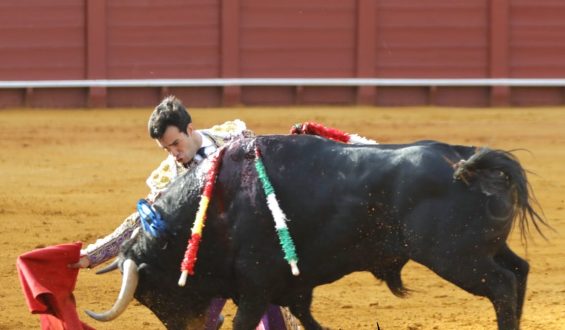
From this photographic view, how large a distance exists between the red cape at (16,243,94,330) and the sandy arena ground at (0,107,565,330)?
867 millimetres

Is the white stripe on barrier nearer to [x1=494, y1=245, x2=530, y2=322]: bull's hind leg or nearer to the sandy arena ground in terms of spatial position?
the sandy arena ground

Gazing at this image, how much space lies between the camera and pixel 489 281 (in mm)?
4219

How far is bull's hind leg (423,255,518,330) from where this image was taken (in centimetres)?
421

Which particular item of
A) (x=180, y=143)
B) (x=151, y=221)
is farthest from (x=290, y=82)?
(x=151, y=221)

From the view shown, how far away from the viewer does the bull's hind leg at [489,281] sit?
4211 millimetres

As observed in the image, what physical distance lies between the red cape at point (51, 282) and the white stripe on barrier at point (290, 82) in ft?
24.1

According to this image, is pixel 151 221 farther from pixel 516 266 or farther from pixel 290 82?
pixel 290 82

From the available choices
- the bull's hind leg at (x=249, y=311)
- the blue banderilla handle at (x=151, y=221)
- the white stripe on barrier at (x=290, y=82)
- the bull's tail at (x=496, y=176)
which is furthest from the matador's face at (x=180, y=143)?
the white stripe on barrier at (x=290, y=82)

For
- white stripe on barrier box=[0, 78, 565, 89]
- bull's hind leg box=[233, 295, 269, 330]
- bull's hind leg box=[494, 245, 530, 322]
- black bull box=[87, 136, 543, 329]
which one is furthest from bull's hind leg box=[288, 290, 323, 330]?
white stripe on barrier box=[0, 78, 565, 89]

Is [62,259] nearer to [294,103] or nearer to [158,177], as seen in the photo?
[158,177]

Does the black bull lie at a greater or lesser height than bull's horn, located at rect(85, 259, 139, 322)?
greater

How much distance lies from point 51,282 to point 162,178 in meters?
0.58

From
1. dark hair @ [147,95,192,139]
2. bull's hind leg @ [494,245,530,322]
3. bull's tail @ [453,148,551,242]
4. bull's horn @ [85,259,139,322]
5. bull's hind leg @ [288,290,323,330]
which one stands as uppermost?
dark hair @ [147,95,192,139]
